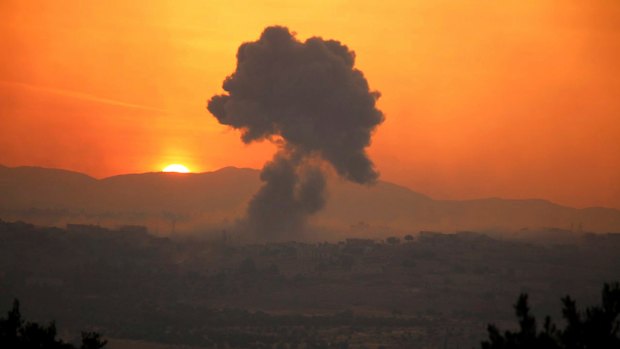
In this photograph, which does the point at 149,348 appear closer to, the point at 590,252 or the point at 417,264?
the point at 417,264

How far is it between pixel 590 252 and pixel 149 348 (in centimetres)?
10012

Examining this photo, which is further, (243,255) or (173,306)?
(243,255)

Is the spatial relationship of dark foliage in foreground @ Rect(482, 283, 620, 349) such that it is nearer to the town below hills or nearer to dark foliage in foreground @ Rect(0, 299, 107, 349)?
dark foliage in foreground @ Rect(0, 299, 107, 349)

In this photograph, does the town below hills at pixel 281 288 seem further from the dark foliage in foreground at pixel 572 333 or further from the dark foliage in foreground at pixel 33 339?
the dark foliage in foreground at pixel 572 333

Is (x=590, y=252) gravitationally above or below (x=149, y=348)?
above

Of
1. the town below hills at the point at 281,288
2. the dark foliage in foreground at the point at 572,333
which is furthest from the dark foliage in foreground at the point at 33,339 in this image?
the town below hills at the point at 281,288

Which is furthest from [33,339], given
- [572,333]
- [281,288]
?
[281,288]

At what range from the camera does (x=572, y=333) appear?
127ft

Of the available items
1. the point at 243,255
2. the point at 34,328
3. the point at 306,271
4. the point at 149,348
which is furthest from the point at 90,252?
the point at 34,328

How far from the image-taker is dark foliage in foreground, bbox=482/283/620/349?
3803 centimetres

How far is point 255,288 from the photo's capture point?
566 ft

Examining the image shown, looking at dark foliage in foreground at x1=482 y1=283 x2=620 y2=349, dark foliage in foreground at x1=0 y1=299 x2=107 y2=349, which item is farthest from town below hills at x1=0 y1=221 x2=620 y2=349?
dark foliage in foreground at x1=482 y1=283 x2=620 y2=349

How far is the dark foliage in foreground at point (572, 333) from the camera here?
38031 millimetres

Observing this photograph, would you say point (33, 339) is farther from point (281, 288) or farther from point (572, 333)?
point (281, 288)
